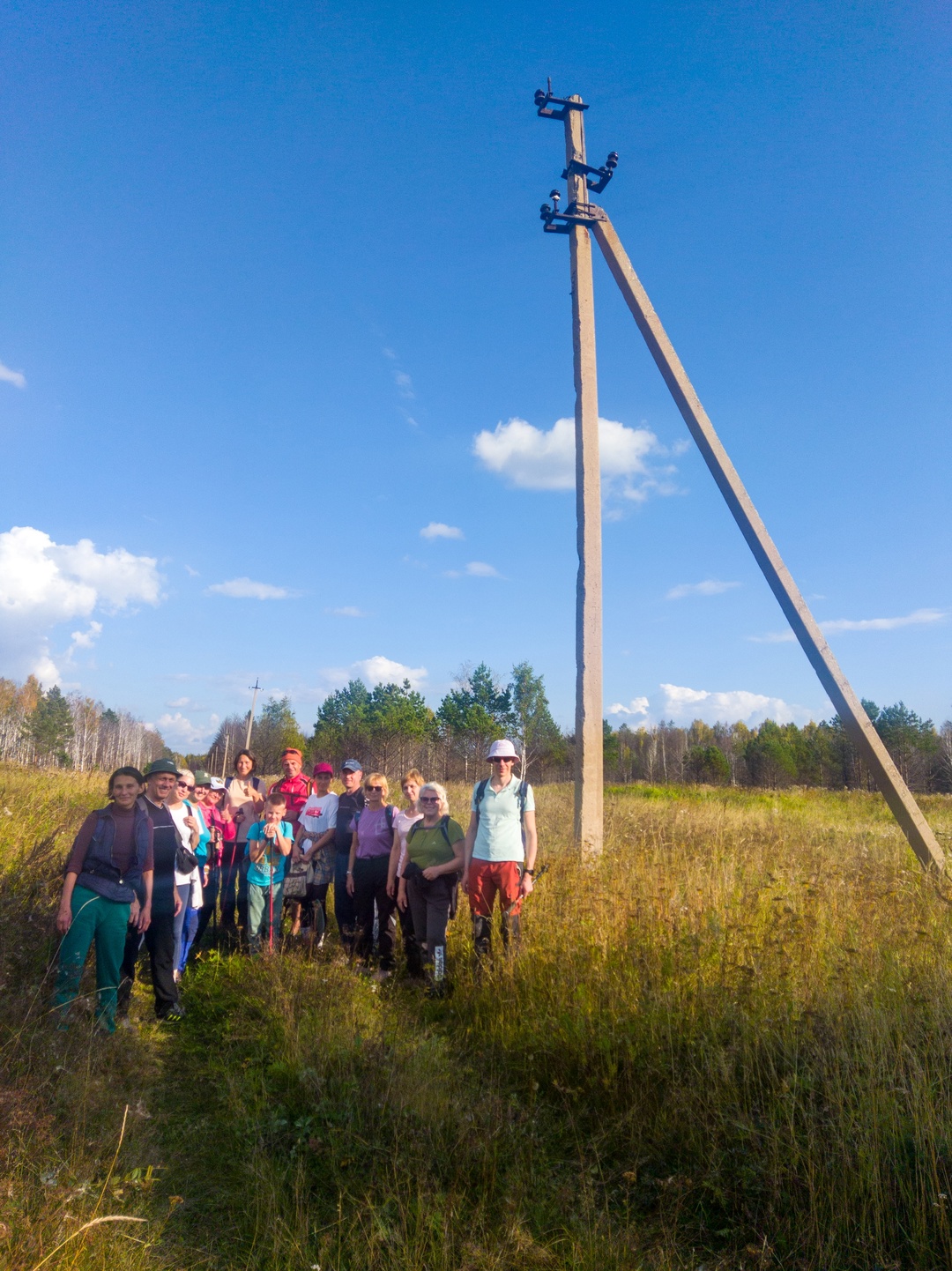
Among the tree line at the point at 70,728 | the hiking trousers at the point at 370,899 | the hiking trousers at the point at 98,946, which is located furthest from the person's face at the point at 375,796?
the tree line at the point at 70,728

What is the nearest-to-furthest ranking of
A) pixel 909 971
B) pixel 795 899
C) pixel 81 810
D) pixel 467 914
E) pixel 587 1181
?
pixel 587 1181, pixel 909 971, pixel 795 899, pixel 467 914, pixel 81 810

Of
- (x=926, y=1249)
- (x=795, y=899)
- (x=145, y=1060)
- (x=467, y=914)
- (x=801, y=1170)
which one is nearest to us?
(x=926, y=1249)

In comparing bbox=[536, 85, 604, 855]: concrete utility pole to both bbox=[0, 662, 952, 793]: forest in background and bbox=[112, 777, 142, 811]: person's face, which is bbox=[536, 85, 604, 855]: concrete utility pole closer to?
bbox=[112, 777, 142, 811]: person's face

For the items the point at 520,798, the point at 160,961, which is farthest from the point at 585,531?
the point at 160,961

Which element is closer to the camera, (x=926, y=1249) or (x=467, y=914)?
(x=926, y=1249)

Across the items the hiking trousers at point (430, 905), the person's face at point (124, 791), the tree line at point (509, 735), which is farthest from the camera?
the tree line at point (509, 735)

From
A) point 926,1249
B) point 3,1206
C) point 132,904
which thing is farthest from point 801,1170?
point 132,904

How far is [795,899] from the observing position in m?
5.05

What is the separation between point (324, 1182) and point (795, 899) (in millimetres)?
3424

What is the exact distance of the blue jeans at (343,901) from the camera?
7230 millimetres

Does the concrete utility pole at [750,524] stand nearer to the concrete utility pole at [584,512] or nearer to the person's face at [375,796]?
the concrete utility pole at [584,512]

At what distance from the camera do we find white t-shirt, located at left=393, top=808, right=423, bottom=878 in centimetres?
662

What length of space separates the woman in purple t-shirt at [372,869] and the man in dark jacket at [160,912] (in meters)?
1.70

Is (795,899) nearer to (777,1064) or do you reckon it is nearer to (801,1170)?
(777,1064)
